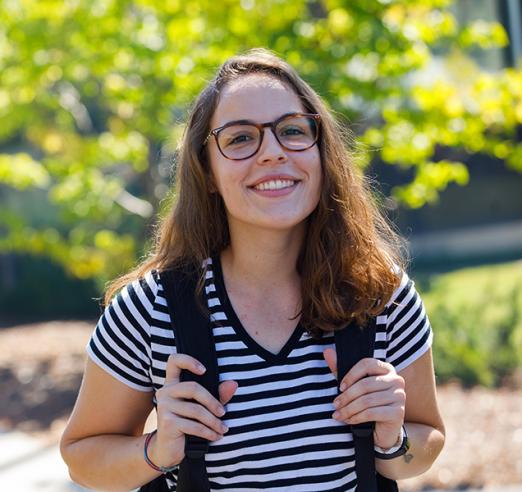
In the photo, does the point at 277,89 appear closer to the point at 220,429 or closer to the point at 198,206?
the point at 198,206

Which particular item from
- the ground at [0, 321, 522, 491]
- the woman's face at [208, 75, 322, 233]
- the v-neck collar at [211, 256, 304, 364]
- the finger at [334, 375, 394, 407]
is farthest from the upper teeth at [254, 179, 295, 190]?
the ground at [0, 321, 522, 491]

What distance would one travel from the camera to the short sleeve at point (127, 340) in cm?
179

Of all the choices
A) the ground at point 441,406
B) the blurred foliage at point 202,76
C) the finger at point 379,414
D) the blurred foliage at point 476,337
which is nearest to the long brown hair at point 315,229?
the finger at point 379,414

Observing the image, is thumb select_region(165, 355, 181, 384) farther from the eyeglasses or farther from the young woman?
the eyeglasses

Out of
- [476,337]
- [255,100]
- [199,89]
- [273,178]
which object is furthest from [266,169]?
[476,337]

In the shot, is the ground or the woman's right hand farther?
the ground

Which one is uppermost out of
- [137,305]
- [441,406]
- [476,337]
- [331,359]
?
[137,305]

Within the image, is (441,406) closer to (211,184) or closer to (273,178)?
(211,184)

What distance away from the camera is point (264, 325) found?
1.85 metres

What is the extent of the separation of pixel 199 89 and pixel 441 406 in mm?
3088

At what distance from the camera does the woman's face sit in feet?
6.04

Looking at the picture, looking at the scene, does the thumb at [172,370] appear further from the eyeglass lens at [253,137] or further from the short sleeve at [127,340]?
the eyeglass lens at [253,137]

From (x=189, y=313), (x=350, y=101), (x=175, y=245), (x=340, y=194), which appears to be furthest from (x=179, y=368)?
(x=350, y=101)

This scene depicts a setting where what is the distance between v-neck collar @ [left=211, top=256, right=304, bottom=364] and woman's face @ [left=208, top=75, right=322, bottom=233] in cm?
18
